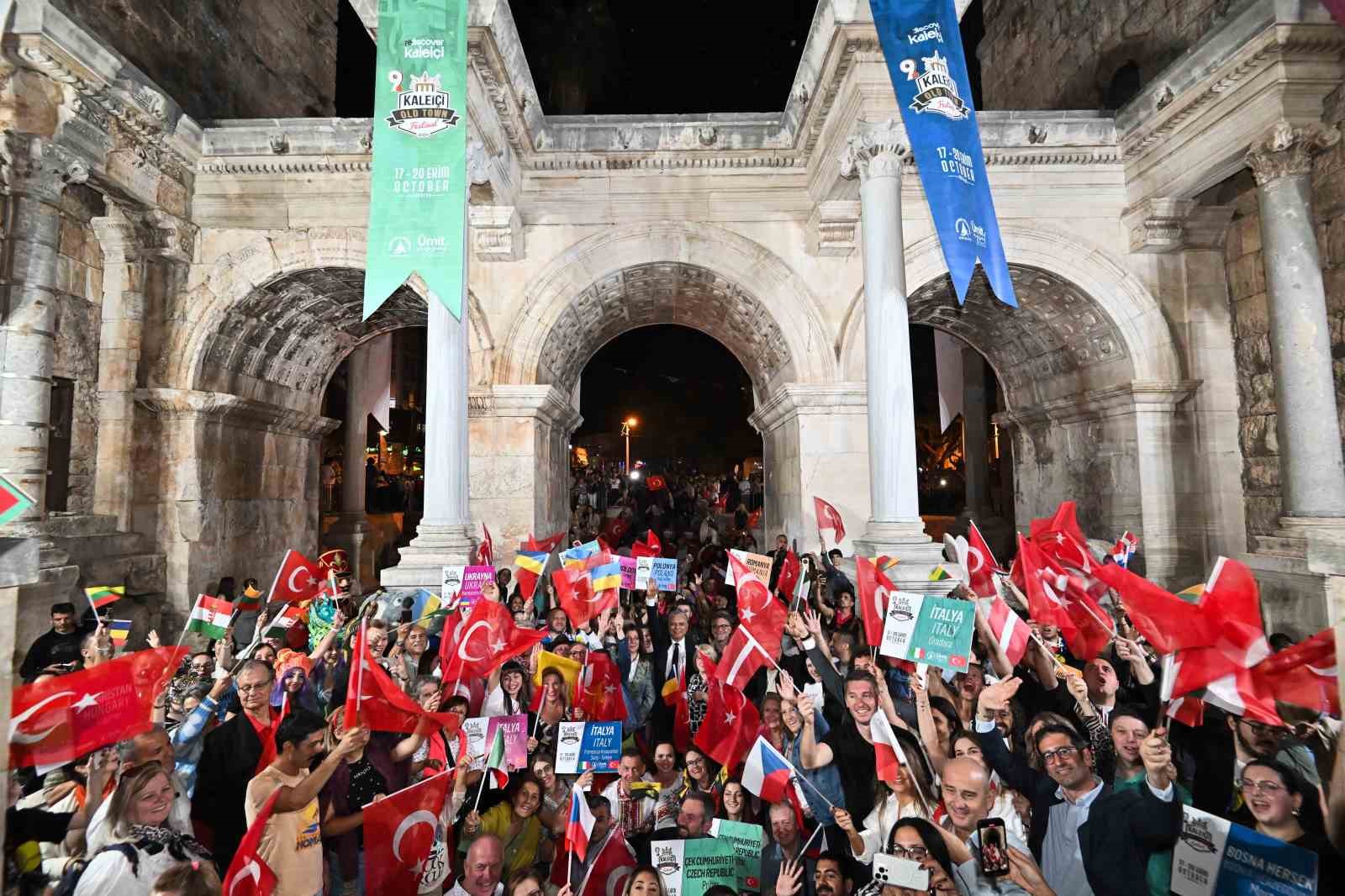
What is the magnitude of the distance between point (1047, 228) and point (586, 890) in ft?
36.9

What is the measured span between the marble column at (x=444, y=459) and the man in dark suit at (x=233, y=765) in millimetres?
3916

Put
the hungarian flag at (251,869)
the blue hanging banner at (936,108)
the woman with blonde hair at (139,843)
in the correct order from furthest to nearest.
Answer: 1. the blue hanging banner at (936,108)
2. the hungarian flag at (251,869)
3. the woman with blonde hair at (139,843)

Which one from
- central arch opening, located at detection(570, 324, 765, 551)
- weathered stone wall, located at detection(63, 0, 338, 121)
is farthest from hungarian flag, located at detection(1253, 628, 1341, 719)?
central arch opening, located at detection(570, 324, 765, 551)

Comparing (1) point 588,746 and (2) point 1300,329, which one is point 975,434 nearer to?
(2) point 1300,329

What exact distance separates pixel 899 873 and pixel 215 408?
11.8 m

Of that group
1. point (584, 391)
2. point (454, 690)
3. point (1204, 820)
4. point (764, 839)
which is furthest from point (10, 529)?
point (584, 391)

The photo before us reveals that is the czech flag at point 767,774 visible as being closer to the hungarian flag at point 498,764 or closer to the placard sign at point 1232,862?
the placard sign at point 1232,862

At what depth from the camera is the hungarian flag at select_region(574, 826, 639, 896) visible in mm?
3600

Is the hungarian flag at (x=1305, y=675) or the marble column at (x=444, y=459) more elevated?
the marble column at (x=444, y=459)

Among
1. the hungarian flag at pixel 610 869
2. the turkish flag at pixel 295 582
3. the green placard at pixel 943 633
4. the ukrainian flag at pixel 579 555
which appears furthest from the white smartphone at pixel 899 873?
the turkish flag at pixel 295 582

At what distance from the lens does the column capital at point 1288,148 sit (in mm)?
8047

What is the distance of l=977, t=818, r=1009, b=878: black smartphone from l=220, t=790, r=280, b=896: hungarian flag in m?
2.98

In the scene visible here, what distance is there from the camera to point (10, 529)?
764cm

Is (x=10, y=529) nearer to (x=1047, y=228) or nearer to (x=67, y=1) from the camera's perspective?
(x=67, y=1)
